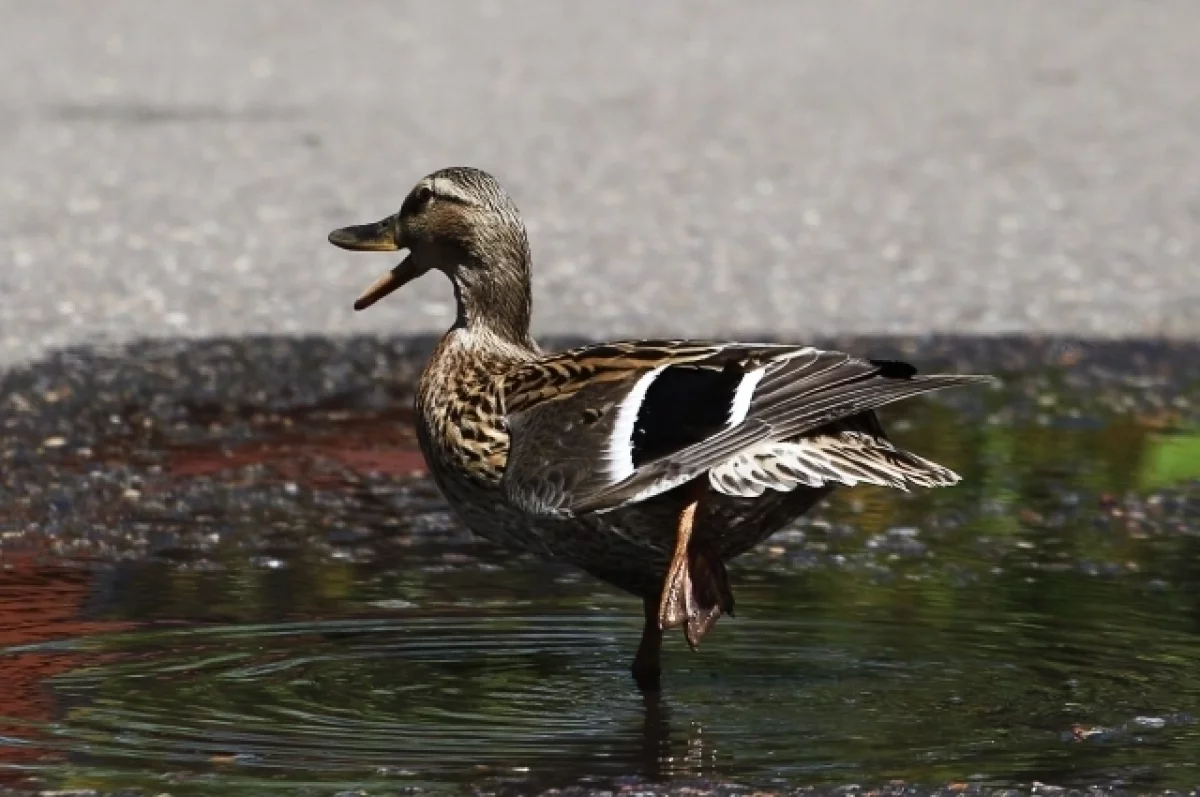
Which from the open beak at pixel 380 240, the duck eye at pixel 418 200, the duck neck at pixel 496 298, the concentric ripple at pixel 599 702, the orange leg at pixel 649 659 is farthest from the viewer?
the open beak at pixel 380 240

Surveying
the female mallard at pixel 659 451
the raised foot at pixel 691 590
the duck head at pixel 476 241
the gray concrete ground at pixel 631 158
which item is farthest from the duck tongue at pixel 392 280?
the gray concrete ground at pixel 631 158

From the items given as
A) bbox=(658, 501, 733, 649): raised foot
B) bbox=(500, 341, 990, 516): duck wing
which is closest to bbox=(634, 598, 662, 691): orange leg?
bbox=(658, 501, 733, 649): raised foot

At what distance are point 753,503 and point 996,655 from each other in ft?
2.91

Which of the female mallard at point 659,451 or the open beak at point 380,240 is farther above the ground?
the open beak at point 380,240

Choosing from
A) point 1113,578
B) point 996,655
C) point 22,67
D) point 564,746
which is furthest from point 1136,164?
point 564,746

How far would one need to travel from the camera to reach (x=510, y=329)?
25.9ft

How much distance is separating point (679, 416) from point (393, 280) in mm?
1794

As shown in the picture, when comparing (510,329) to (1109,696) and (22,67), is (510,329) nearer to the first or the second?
(1109,696)

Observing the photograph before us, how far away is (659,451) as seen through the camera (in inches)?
263

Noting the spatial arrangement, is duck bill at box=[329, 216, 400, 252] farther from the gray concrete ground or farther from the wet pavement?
the gray concrete ground

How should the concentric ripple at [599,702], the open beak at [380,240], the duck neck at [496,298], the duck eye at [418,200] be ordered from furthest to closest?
1. the open beak at [380,240]
2. the duck eye at [418,200]
3. the duck neck at [496,298]
4. the concentric ripple at [599,702]

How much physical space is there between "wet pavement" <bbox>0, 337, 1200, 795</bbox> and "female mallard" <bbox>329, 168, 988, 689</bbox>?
0.33m

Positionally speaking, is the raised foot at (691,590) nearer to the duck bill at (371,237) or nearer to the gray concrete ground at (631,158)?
the duck bill at (371,237)

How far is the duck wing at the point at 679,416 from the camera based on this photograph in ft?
21.6
